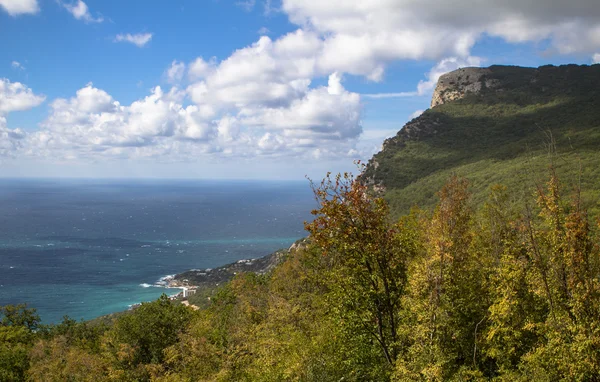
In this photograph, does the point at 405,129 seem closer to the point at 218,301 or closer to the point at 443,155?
the point at 443,155

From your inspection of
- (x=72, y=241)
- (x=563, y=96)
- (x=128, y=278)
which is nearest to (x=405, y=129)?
(x=563, y=96)

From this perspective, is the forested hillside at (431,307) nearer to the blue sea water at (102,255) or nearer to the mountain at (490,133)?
the mountain at (490,133)

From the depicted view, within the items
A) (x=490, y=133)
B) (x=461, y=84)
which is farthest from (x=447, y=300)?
(x=461, y=84)

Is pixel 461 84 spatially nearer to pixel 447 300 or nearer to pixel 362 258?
pixel 447 300

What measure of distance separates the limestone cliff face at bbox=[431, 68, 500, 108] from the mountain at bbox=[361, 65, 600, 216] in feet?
1.58

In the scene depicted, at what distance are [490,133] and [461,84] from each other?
212ft

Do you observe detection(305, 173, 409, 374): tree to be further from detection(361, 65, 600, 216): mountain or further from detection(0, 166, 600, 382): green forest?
detection(361, 65, 600, 216): mountain

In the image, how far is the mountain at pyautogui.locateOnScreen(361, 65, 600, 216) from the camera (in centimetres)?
7438

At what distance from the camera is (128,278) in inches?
4070

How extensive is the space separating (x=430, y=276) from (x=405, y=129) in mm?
129122

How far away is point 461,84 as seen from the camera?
172 meters

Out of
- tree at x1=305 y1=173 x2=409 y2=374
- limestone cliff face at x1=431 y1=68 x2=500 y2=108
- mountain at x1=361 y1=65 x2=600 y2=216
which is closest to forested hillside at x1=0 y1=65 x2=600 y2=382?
tree at x1=305 y1=173 x2=409 y2=374

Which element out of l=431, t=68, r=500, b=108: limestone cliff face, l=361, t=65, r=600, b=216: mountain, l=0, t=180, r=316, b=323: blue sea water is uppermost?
l=431, t=68, r=500, b=108: limestone cliff face

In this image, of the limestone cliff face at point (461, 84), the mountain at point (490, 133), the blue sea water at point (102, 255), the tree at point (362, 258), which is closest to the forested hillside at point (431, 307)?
the tree at point (362, 258)
